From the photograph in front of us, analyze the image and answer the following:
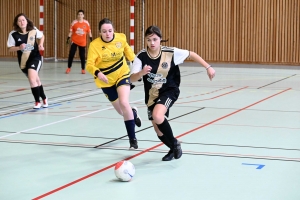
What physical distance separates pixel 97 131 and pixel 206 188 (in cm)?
300

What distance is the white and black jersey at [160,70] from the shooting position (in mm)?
5797

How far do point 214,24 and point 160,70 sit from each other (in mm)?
14428

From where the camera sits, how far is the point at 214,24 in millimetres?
19891

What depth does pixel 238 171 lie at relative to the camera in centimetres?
525

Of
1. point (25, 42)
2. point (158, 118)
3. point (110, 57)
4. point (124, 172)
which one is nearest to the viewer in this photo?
point (124, 172)

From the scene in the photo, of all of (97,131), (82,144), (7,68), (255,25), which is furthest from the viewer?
(255,25)

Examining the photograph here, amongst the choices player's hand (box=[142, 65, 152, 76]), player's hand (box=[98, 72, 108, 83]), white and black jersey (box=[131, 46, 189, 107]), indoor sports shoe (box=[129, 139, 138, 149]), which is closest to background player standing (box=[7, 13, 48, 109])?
player's hand (box=[98, 72, 108, 83])

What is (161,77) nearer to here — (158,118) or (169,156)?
(158,118)

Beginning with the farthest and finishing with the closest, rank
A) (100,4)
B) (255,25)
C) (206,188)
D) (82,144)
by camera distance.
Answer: (100,4), (255,25), (82,144), (206,188)

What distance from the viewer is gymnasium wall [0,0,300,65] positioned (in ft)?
62.5

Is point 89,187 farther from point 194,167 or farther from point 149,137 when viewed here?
point 149,137

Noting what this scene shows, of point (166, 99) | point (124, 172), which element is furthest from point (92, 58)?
point (124, 172)

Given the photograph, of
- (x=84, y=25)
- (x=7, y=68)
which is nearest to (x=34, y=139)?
(x=84, y=25)

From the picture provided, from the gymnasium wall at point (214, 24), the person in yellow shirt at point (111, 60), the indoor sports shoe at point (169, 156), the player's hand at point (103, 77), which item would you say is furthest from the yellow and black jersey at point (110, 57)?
the gymnasium wall at point (214, 24)
